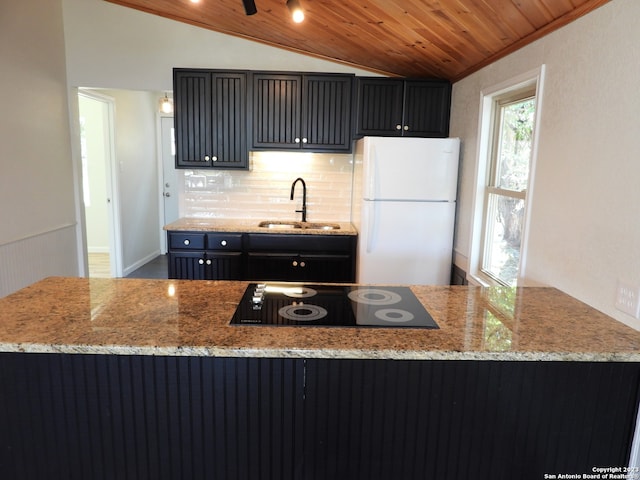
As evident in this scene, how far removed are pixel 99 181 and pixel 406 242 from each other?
15.6 feet

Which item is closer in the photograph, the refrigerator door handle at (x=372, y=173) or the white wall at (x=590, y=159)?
the white wall at (x=590, y=159)

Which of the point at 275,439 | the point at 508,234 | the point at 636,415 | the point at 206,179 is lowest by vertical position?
the point at 275,439

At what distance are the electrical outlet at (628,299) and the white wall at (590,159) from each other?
0.08ft

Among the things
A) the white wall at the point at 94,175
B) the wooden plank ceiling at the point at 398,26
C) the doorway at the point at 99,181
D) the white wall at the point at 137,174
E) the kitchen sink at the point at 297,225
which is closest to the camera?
the wooden plank ceiling at the point at 398,26

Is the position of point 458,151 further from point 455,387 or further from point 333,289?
point 455,387

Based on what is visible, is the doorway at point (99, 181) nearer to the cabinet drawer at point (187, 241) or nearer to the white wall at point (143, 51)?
the white wall at point (143, 51)

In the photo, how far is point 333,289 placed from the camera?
1953 millimetres

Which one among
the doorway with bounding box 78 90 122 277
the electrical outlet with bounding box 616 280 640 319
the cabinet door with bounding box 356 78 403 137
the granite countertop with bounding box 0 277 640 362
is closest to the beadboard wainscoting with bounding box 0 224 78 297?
the doorway with bounding box 78 90 122 277

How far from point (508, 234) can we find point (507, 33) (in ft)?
3.87

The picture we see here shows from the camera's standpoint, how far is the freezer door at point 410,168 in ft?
10.6

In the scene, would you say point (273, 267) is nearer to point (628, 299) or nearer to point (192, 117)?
point (192, 117)

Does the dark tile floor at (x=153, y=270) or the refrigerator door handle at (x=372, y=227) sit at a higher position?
the refrigerator door handle at (x=372, y=227)

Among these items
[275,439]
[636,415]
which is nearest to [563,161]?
[636,415]

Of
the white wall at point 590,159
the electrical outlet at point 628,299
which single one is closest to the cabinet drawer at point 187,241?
the white wall at point 590,159
